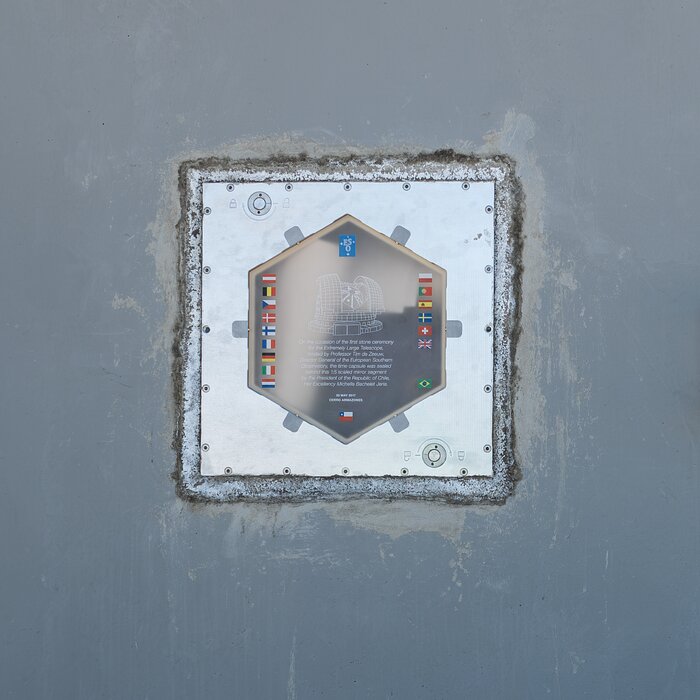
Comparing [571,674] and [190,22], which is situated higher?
[190,22]

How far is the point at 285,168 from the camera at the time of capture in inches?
62.5

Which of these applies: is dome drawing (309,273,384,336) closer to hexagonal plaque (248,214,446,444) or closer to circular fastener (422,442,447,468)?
hexagonal plaque (248,214,446,444)

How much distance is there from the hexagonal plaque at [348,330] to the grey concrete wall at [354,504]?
0.24 meters

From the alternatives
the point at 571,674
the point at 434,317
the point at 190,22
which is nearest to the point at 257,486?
the point at 434,317

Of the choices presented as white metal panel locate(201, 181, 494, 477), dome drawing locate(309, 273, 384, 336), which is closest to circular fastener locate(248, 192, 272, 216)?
white metal panel locate(201, 181, 494, 477)

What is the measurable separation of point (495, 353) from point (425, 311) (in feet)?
0.71

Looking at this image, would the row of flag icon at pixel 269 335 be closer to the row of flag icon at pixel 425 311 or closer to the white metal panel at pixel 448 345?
the white metal panel at pixel 448 345

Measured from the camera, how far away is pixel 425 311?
1571 mm

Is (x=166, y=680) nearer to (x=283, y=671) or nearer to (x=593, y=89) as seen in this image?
(x=283, y=671)

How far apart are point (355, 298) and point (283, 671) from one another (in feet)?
3.23

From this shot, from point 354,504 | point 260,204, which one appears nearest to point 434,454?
point 354,504

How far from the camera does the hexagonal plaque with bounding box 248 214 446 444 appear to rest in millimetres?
1567

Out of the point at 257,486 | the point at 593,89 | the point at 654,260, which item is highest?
the point at 593,89

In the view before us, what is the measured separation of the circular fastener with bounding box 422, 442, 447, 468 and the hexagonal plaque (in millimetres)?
123
